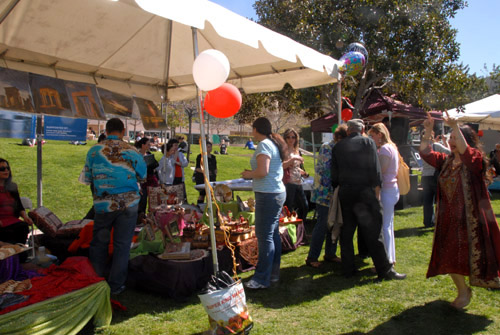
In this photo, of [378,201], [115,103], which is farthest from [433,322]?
[115,103]

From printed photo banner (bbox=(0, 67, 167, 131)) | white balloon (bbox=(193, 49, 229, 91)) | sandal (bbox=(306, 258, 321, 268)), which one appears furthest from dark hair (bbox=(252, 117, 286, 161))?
printed photo banner (bbox=(0, 67, 167, 131))

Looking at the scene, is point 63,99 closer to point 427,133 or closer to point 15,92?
point 15,92

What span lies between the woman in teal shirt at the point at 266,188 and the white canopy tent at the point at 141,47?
2.43ft

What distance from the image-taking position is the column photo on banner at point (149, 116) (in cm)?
596

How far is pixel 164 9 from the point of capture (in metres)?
2.72

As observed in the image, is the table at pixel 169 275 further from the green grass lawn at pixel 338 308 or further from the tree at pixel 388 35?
the tree at pixel 388 35

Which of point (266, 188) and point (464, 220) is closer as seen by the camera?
point (464, 220)

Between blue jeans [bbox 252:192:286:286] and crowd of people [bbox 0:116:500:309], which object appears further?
blue jeans [bbox 252:192:286:286]

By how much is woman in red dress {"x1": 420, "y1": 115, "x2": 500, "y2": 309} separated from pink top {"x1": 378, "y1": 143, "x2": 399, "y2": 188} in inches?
31.2

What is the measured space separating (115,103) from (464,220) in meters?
A: 4.76

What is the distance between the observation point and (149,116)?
600 cm

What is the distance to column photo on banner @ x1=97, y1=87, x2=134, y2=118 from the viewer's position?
5.52 meters

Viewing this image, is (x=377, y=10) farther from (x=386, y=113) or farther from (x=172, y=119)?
(x=172, y=119)

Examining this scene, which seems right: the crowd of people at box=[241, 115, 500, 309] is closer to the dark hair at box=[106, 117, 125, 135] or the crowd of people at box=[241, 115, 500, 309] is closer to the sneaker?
the sneaker
